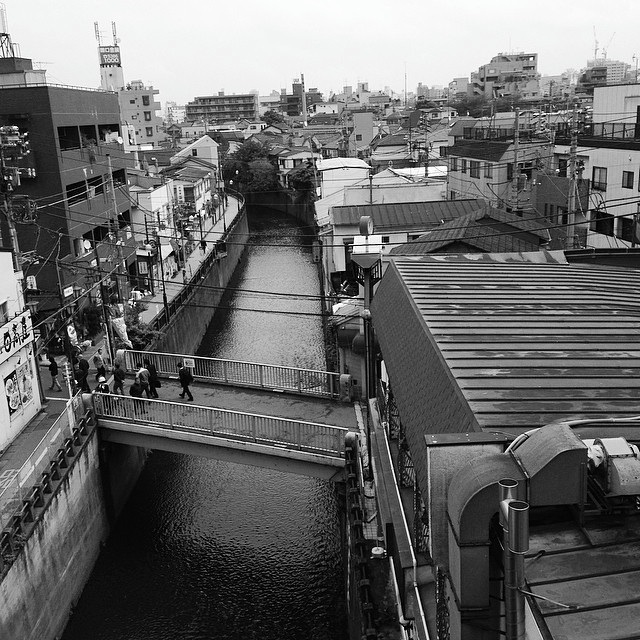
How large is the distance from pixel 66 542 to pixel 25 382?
5.10 metres

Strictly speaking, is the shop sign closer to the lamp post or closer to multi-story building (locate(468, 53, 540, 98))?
the lamp post

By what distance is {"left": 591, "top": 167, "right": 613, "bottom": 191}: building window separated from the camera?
1158 inches

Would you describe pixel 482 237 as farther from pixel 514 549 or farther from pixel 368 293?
pixel 514 549

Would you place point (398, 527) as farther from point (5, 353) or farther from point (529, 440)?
point (5, 353)

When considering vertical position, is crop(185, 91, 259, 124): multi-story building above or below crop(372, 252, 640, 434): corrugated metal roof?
above

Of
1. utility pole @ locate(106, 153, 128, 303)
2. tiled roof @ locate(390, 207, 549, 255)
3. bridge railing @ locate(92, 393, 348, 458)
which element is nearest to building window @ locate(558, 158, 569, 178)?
tiled roof @ locate(390, 207, 549, 255)

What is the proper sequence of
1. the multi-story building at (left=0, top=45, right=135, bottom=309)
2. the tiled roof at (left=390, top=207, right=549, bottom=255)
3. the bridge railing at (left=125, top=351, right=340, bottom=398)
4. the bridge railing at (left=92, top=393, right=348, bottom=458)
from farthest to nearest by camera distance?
1. the multi-story building at (left=0, top=45, right=135, bottom=309)
2. the tiled roof at (left=390, top=207, right=549, bottom=255)
3. the bridge railing at (left=125, top=351, right=340, bottom=398)
4. the bridge railing at (left=92, top=393, right=348, bottom=458)

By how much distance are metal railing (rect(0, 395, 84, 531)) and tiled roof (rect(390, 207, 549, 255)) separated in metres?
10.7

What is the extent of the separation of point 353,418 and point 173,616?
657cm

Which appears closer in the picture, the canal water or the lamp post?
the lamp post

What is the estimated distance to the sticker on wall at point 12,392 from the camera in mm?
18484

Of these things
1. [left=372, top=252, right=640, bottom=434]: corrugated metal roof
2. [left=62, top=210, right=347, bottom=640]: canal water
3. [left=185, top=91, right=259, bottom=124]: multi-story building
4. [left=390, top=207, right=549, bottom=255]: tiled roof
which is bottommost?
[left=62, top=210, right=347, bottom=640]: canal water

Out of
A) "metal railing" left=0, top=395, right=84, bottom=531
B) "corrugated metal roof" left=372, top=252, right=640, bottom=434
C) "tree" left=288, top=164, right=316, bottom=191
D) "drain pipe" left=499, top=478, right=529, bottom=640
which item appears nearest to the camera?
"drain pipe" left=499, top=478, right=529, bottom=640

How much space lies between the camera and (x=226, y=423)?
1811 centimetres
